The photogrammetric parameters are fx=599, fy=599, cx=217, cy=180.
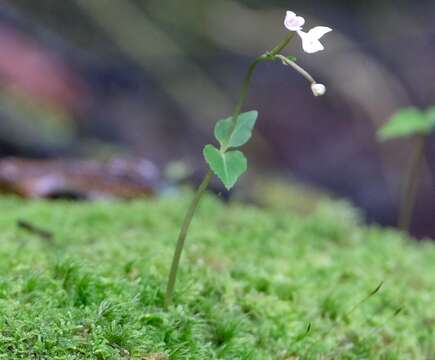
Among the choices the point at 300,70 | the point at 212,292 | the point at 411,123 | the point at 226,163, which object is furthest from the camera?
the point at 411,123

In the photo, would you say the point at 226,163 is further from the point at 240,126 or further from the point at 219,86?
the point at 219,86

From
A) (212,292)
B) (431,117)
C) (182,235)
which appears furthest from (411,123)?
(182,235)

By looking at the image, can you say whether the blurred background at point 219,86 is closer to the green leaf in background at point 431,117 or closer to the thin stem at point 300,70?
the green leaf in background at point 431,117


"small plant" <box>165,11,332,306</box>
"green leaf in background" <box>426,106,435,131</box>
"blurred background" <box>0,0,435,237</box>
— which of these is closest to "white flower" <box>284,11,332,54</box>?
"small plant" <box>165,11,332,306</box>

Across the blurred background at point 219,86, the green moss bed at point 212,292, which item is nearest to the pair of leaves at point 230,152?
the green moss bed at point 212,292

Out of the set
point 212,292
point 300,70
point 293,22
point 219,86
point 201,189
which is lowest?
point 212,292

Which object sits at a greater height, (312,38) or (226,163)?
(312,38)

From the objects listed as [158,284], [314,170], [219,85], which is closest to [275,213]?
[158,284]

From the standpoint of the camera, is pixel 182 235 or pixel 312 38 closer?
pixel 312 38

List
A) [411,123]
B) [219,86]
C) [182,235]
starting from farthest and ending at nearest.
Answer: [219,86]
[411,123]
[182,235]
